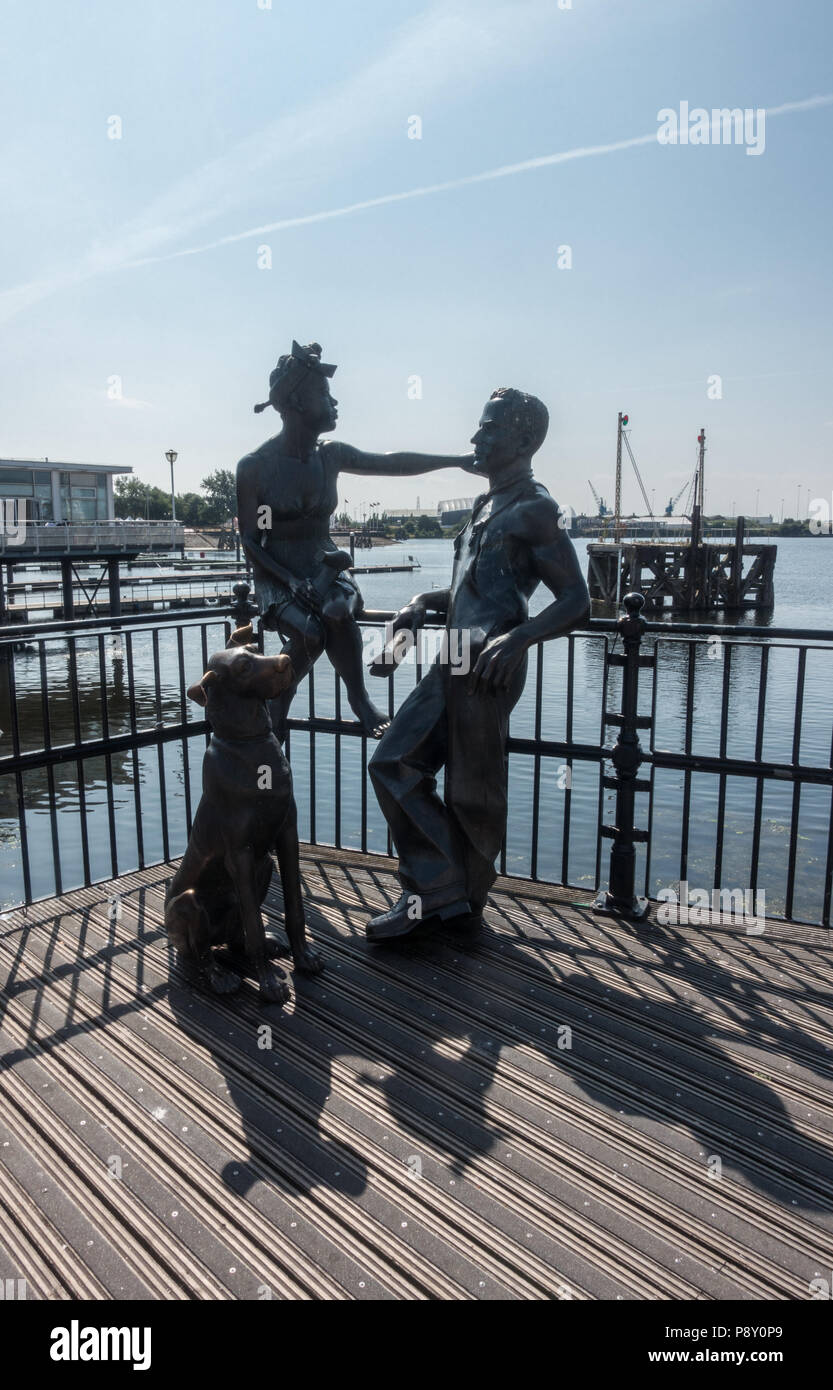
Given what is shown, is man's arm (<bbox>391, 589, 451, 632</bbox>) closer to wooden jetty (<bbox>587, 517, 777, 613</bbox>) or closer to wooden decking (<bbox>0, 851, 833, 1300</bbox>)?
wooden decking (<bbox>0, 851, 833, 1300</bbox>)

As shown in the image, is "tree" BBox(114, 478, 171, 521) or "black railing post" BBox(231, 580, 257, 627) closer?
"black railing post" BBox(231, 580, 257, 627)

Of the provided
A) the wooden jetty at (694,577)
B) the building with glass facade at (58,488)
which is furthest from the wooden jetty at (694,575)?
the building with glass facade at (58,488)

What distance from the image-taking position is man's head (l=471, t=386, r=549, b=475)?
4438mm

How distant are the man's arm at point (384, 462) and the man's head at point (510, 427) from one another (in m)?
0.79

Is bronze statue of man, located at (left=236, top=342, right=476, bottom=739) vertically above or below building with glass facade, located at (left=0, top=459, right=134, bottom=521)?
below

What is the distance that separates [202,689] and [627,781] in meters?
2.38

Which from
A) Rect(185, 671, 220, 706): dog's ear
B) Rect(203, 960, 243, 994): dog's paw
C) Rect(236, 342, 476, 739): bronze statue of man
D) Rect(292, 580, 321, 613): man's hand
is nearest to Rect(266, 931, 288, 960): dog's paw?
Rect(203, 960, 243, 994): dog's paw

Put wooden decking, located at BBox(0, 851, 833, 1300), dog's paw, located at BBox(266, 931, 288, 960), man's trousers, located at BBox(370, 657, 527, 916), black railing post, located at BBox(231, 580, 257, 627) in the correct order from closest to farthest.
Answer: wooden decking, located at BBox(0, 851, 833, 1300) → dog's paw, located at BBox(266, 931, 288, 960) → man's trousers, located at BBox(370, 657, 527, 916) → black railing post, located at BBox(231, 580, 257, 627)

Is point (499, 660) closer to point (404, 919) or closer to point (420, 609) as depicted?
point (420, 609)

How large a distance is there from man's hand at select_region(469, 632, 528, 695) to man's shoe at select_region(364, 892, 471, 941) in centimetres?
112

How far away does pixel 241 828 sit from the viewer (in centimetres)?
392

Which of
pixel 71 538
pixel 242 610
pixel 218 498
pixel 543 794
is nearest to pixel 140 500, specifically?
pixel 218 498

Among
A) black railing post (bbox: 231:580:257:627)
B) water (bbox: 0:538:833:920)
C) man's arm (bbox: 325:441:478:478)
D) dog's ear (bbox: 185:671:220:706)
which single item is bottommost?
water (bbox: 0:538:833:920)

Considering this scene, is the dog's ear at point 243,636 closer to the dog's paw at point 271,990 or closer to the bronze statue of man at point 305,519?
the bronze statue of man at point 305,519
